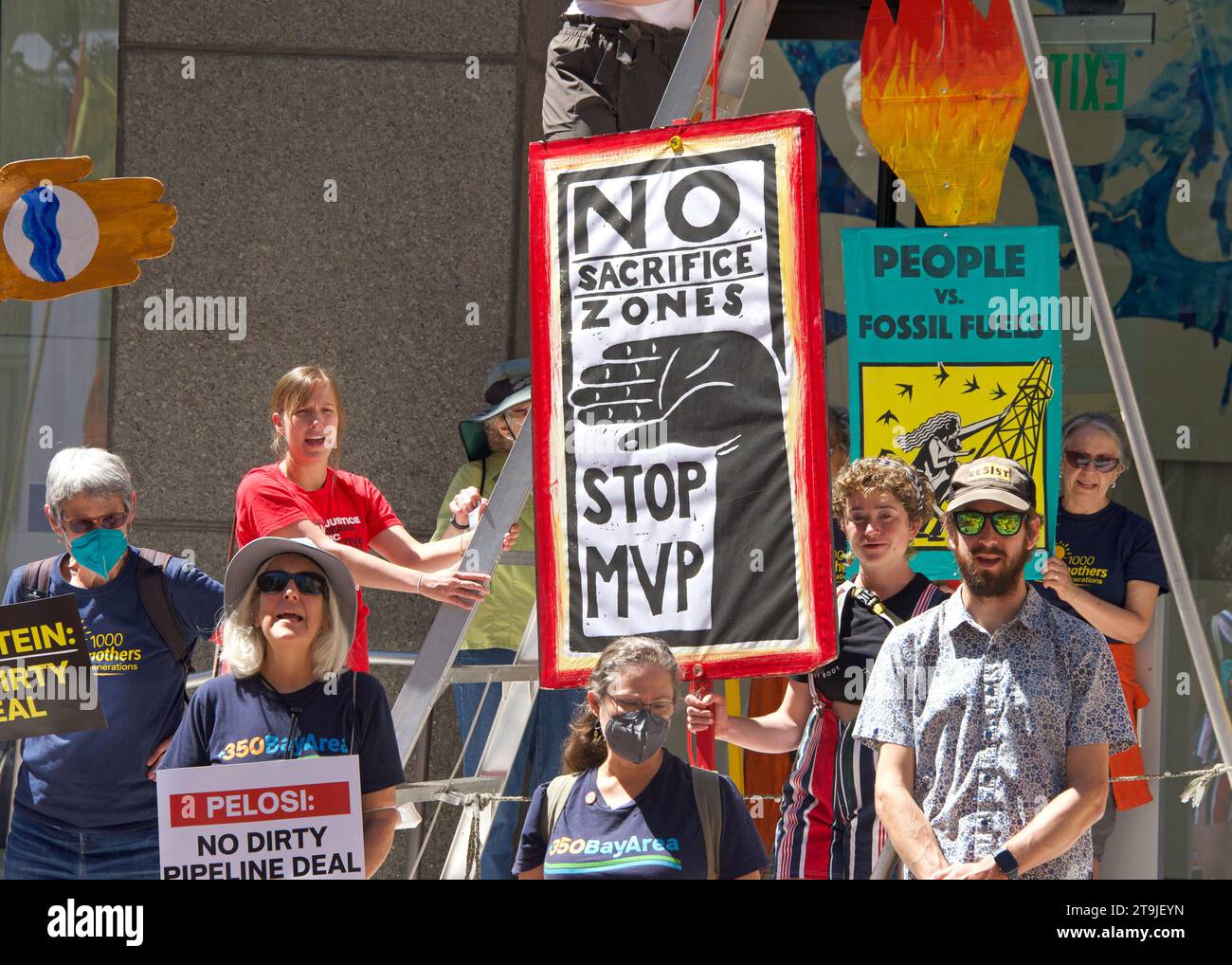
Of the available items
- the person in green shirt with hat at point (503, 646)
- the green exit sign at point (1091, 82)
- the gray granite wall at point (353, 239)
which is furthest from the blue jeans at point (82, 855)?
the green exit sign at point (1091, 82)

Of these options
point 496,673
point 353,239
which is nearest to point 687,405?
point 496,673

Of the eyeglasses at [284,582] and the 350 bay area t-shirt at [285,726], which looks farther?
the eyeglasses at [284,582]

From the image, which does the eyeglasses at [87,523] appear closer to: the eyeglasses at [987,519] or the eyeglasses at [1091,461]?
the eyeglasses at [987,519]

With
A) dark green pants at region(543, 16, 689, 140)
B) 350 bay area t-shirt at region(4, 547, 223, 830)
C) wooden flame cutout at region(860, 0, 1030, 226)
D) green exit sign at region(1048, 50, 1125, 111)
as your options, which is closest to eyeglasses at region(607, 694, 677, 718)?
350 bay area t-shirt at region(4, 547, 223, 830)

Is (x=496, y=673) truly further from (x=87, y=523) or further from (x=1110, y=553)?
(x=1110, y=553)

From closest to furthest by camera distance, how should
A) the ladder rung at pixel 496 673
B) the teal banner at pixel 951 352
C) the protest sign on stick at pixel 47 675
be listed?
the protest sign on stick at pixel 47 675, the ladder rung at pixel 496 673, the teal banner at pixel 951 352

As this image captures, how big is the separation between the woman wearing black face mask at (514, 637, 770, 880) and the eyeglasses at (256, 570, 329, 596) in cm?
72

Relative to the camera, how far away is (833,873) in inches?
177

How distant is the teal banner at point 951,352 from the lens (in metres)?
→ 5.64

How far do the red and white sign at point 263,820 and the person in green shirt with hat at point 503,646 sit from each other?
1.55 meters

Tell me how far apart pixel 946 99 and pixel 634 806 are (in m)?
2.86

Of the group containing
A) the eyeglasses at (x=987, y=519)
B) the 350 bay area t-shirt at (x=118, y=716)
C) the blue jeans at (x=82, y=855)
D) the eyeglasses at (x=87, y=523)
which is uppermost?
the eyeglasses at (x=87, y=523)

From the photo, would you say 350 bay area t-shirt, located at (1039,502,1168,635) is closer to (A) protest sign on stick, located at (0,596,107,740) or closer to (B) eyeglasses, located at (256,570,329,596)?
(B) eyeglasses, located at (256,570,329,596)

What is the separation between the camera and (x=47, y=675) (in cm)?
464
